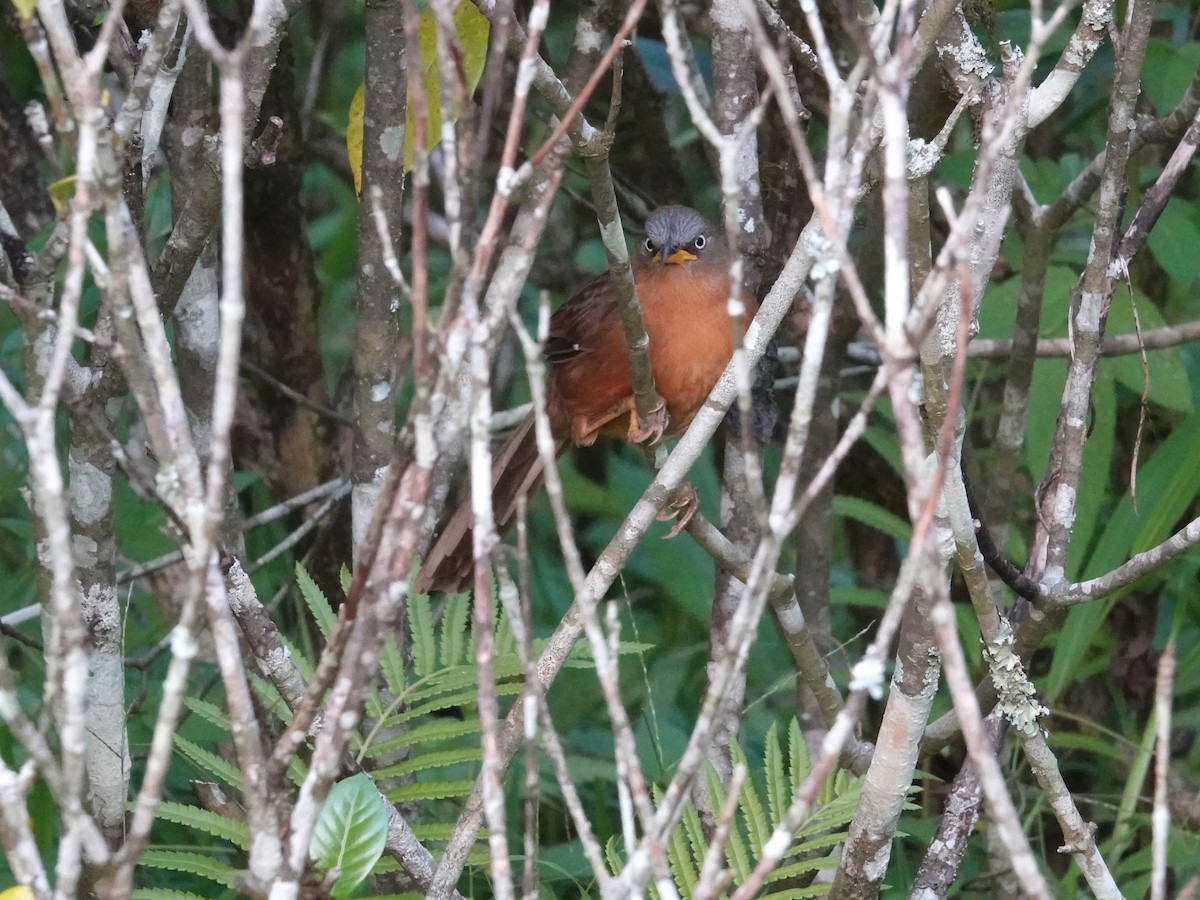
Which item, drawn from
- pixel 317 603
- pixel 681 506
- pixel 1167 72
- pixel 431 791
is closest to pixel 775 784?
pixel 431 791

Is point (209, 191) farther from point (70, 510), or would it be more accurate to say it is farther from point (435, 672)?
point (435, 672)

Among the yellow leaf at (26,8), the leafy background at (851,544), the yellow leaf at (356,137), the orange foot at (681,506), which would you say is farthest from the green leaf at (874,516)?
the yellow leaf at (26,8)

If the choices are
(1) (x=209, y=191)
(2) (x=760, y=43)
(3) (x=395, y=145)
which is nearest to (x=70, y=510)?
(1) (x=209, y=191)

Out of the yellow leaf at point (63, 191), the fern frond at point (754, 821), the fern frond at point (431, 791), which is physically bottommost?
the fern frond at point (754, 821)

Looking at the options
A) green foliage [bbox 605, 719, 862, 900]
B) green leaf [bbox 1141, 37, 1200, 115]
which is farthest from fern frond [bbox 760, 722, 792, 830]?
green leaf [bbox 1141, 37, 1200, 115]

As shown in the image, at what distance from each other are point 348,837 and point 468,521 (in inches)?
76.7

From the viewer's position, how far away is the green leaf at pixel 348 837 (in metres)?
2.12

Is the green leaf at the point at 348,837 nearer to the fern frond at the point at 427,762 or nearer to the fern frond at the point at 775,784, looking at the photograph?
the fern frond at the point at 427,762

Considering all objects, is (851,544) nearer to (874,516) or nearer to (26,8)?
(874,516)

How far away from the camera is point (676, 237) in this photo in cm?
429

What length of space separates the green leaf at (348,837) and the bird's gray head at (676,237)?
2405 millimetres

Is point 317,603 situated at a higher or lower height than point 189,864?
higher

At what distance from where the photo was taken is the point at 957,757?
4.79 m

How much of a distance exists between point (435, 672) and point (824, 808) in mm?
881
